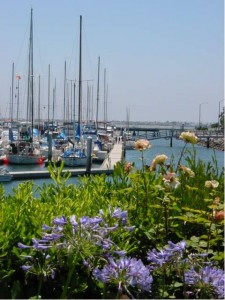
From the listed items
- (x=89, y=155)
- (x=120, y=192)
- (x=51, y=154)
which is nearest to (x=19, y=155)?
(x=51, y=154)

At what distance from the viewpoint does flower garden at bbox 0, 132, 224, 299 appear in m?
1.86

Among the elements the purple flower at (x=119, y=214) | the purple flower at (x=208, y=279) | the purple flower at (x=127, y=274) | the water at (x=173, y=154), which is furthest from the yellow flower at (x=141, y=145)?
the purple flower at (x=127, y=274)

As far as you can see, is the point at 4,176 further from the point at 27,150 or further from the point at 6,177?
the point at 27,150

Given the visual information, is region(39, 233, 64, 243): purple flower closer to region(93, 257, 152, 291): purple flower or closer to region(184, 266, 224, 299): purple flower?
region(93, 257, 152, 291): purple flower

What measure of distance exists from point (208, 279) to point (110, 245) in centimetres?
42

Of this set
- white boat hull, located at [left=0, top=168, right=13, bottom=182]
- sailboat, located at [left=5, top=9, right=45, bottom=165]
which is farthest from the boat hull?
white boat hull, located at [left=0, top=168, right=13, bottom=182]

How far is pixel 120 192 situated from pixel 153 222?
0.39 metres

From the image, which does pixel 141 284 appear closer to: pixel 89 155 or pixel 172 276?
pixel 172 276

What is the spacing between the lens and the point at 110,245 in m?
1.96

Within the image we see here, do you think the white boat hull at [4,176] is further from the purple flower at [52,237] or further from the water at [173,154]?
the purple flower at [52,237]

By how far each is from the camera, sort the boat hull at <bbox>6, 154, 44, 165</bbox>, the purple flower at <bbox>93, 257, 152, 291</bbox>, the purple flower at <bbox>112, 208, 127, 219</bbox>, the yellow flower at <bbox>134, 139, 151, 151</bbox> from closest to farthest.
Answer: the purple flower at <bbox>93, 257, 152, 291</bbox> < the purple flower at <bbox>112, 208, 127, 219</bbox> < the yellow flower at <bbox>134, 139, 151, 151</bbox> < the boat hull at <bbox>6, 154, 44, 165</bbox>

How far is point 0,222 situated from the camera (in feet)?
7.18

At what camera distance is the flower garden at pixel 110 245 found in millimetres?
1861

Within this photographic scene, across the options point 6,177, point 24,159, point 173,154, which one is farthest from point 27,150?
point 173,154
